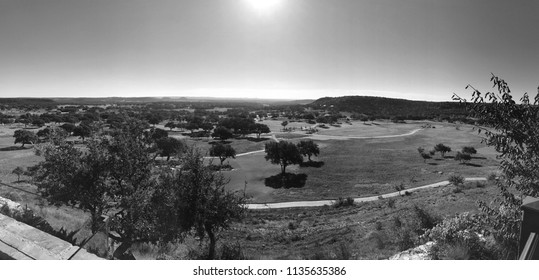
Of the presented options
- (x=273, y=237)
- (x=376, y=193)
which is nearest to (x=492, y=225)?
(x=273, y=237)

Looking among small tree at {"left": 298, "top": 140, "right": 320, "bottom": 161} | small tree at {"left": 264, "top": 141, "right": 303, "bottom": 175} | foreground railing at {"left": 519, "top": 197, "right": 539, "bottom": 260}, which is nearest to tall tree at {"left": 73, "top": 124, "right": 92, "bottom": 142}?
foreground railing at {"left": 519, "top": 197, "right": 539, "bottom": 260}

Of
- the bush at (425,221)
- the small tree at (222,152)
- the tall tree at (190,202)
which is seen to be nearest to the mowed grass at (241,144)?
the small tree at (222,152)

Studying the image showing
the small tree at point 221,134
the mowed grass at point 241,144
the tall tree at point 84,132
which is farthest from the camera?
the small tree at point 221,134

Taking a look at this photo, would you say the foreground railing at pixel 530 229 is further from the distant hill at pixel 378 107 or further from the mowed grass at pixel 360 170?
the distant hill at pixel 378 107

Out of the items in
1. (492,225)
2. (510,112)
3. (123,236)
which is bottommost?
(123,236)
